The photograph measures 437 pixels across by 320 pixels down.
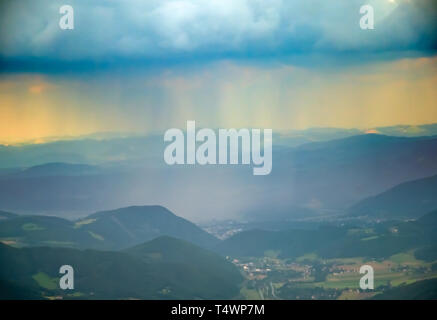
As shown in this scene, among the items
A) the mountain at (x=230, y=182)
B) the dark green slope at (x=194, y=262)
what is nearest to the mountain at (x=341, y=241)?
the dark green slope at (x=194, y=262)

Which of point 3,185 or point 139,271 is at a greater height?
point 3,185

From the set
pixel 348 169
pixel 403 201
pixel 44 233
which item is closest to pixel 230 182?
pixel 348 169

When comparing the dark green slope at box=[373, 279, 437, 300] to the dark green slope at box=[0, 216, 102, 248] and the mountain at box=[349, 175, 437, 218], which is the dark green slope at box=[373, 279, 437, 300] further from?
→ the dark green slope at box=[0, 216, 102, 248]

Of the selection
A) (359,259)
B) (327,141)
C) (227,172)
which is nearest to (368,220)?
(359,259)

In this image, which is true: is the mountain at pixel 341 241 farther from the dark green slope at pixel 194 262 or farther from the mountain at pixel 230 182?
the mountain at pixel 230 182

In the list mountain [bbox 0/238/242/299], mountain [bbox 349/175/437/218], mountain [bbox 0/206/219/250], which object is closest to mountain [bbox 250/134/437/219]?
mountain [bbox 349/175/437/218]
